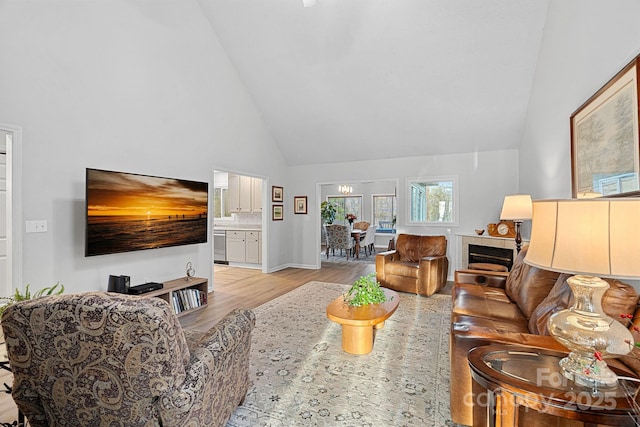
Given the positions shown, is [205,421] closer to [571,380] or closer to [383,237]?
[571,380]

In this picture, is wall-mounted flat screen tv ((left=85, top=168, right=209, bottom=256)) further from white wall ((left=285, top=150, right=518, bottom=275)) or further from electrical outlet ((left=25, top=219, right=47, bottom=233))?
white wall ((left=285, top=150, right=518, bottom=275))

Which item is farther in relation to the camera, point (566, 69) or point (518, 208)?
point (518, 208)

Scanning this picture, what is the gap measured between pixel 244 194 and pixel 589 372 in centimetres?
672

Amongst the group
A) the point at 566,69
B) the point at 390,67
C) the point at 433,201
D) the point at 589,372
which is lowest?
the point at 589,372

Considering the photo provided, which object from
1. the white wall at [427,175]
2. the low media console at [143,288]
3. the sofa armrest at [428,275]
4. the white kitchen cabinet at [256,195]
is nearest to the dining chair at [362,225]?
the white wall at [427,175]

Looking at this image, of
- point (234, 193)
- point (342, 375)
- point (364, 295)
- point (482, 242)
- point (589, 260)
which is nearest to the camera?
point (589, 260)

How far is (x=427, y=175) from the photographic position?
19.5 feet

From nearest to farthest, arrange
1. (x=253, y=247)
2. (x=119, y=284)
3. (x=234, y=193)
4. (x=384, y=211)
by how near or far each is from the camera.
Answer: (x=119, y=284) → (x=253, y=247) → (x=234, y=193) → (x=384, y=211)

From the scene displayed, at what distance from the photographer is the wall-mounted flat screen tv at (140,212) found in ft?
10.3

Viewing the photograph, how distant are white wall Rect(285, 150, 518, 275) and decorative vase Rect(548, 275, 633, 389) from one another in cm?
463

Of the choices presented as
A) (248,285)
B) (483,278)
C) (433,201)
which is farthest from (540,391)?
(433,201)

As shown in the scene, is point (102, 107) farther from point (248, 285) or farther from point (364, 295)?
point (364, 295)

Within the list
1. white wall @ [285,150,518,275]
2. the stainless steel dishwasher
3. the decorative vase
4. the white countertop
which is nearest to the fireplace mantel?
white wall @ [285,150,518,275]

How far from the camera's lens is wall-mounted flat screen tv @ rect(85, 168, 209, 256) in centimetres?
314
